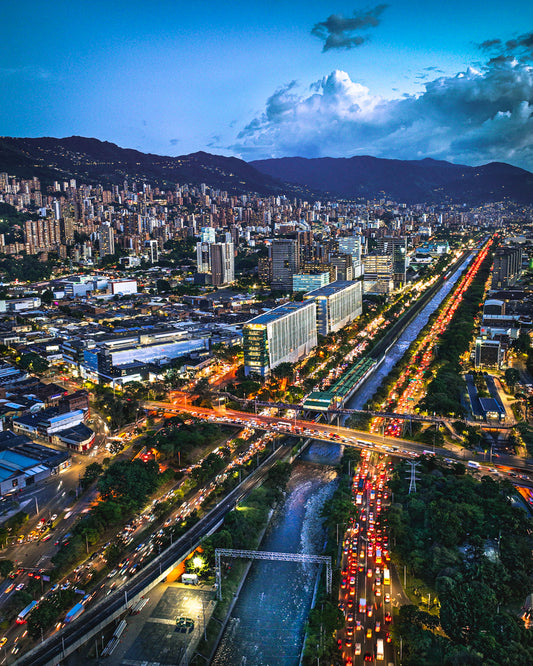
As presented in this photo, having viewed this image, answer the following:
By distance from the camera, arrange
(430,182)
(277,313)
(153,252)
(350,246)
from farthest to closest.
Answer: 1. (430,182)
2. (153,252)
3. (350,246)
4. (277,313)

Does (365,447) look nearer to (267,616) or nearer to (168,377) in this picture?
(267,616)

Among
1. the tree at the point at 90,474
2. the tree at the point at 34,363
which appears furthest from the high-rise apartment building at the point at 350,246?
the tree at the point at 90,474

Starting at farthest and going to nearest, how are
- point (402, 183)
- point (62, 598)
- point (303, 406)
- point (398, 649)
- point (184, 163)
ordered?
point (402, 183), point (184, 163), point (303, 406), point (62, 598), point (398, 649)

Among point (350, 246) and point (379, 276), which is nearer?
point (379, 276)

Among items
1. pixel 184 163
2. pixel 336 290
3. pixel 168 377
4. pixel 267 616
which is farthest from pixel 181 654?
pixel 184 163

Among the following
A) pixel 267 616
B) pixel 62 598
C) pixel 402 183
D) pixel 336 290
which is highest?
pixel 402 183

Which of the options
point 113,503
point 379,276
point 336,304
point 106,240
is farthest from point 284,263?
point 113,503

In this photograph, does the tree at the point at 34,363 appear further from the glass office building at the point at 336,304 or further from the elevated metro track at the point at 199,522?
the glass office building at the point at 336,304

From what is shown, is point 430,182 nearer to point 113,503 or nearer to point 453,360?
point 453,360

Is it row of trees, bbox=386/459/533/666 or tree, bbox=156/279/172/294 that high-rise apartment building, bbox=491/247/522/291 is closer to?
tree, bbox=156/279/172/294
